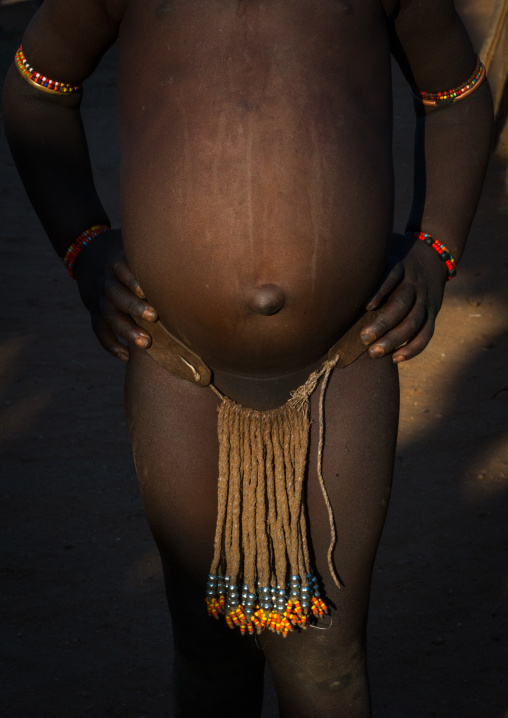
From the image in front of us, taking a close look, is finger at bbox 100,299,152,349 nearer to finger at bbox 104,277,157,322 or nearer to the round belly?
finger at bbox 104,277,157,322

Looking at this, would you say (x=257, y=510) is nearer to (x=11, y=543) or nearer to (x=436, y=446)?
(x=11, y=543)

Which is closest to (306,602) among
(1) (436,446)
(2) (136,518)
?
(2) (136,518)

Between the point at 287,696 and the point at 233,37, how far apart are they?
1.28m

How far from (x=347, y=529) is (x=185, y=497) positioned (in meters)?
0.32

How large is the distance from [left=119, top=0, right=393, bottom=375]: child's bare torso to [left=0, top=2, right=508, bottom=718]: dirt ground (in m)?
1.79

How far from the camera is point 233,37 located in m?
1.51

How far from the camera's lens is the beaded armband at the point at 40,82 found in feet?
6.08

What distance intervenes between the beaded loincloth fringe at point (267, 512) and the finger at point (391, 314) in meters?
0.10

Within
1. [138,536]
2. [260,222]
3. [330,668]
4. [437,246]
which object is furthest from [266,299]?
[138,536]

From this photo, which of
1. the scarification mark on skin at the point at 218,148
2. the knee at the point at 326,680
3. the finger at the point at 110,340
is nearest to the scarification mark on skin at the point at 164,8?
the scarification mark on skin at the point at 218,148

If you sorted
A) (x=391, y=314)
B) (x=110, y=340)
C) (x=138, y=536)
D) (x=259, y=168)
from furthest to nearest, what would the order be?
(x=138, y=536)
(x=110, y=340)
(x=391, y=314)
(x=259, y=168)

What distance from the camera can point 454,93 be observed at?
1911 mm

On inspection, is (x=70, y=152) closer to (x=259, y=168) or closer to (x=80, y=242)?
(x=80, y=242)

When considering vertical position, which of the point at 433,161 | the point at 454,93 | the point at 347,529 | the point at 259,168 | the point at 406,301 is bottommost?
Answer: the point at 347,529
